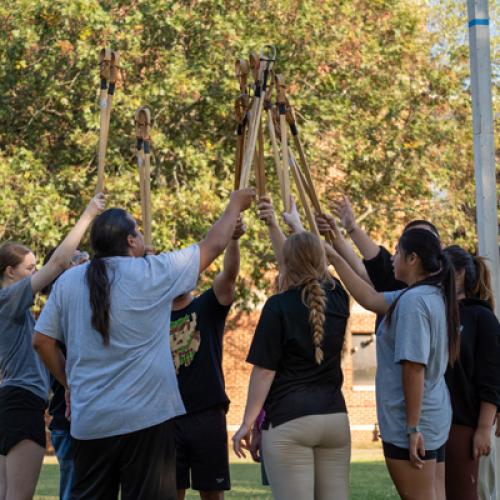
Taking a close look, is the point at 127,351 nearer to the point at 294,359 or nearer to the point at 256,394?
the point at 256,394

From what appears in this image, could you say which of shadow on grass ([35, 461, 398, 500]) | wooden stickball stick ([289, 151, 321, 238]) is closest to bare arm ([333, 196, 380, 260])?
wooden stickball stick ([289, 151, 321, 238])

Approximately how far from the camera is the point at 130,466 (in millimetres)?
4863

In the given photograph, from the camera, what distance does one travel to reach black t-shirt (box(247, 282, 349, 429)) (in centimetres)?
505

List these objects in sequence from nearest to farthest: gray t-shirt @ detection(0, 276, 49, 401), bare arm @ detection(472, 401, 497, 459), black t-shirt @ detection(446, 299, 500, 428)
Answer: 1. bare arm @ detection(472, 401, 497, 459)
2. black t-shirt @ detection(446, 299, 500, 428)
3. gray t-shirt @ detection(0, 276, 49, 401)

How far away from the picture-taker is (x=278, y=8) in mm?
18469

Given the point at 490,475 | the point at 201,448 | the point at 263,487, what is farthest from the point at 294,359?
the point at 263,487

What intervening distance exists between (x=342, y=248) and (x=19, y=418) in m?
2.17

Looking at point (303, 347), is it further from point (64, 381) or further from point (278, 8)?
point (278, 8)

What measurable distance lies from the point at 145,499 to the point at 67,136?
46.8 feet

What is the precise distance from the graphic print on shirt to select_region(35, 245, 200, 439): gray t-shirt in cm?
131

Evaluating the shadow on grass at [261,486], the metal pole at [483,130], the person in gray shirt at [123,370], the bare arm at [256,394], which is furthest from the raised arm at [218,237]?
the shadow on grass at [261,486]

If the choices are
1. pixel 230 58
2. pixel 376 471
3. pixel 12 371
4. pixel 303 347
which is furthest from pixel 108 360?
pixel 230 58

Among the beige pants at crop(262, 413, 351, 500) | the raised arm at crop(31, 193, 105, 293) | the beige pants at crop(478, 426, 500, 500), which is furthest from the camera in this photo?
the beige pants at crop(478, 426, 500, 500)

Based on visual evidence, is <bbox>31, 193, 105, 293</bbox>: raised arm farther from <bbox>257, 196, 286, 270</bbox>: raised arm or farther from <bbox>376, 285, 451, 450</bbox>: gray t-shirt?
<bbox>376, 285, 451, 450</bbox>: gray t-shirt
